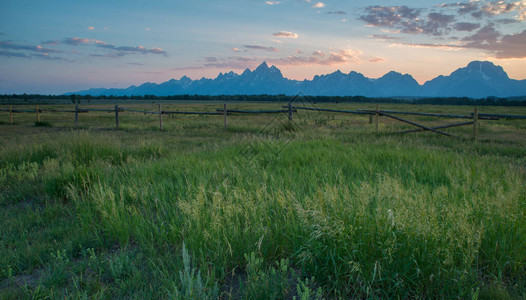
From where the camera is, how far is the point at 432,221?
229 cm

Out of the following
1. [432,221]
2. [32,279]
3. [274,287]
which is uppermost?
[432,221]

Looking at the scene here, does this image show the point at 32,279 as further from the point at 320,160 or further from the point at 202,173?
the point at 320,160

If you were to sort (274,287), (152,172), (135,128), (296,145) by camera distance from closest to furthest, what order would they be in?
(274,287)
(152,172)
(296,145)
(135,128)

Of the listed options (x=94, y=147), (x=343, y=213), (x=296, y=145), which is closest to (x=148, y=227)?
(x=343, y=213)

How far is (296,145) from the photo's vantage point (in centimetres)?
738

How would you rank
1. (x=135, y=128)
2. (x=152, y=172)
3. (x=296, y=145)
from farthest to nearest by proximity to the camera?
(x=135, y=128), (x=296, y=145), (x=152, y=172)

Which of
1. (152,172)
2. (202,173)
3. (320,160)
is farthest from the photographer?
(320,160)

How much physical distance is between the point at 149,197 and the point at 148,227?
1.00 m

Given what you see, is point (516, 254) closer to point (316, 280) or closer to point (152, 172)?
point (316, 280)

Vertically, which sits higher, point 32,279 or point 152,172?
point 152,172

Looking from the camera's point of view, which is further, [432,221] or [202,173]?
[202,173]

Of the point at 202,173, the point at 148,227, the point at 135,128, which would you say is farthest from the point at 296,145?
the point at 135,128

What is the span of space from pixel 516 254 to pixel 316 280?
1608 millimetres

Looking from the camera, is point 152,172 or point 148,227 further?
point 152,172
